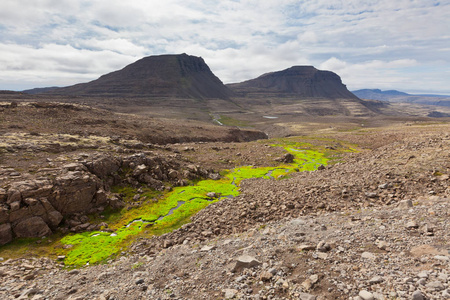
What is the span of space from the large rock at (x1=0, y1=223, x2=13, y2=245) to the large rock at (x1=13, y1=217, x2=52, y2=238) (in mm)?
523

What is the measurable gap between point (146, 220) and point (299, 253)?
A: 66.8 feet

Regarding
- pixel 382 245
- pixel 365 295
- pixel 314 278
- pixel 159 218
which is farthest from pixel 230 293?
pixel 159 218

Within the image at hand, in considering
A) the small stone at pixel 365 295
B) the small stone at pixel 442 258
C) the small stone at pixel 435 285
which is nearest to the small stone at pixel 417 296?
the small stone at pixel 435 285

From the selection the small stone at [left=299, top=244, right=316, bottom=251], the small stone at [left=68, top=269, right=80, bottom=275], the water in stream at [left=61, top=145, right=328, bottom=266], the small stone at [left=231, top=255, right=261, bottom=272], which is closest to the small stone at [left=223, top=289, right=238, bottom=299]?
the small stone at [left=231, top=255, right=261, bottom=272]

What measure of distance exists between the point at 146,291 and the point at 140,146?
4231cm

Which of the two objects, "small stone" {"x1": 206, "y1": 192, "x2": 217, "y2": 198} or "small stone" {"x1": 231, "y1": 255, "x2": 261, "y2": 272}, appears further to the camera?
"small stone" {"x1": 206, "y1": 192, "x2": 217, "y2": 198}

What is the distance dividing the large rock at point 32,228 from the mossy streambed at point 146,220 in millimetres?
1804

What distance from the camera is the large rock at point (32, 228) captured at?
73.3 feet

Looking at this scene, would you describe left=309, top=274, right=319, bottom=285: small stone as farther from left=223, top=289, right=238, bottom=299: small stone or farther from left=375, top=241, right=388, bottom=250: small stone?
left=375, top=241, right=388, bottom=250: small stone

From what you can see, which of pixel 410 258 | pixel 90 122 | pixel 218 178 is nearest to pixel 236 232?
pixel 410 258

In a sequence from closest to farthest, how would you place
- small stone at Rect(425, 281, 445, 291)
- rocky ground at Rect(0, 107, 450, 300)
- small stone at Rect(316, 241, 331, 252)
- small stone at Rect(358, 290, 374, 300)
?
small stone at Rect(425, 281, 445, 291), small stone at Rect(358, 290, 374, 300), rocky ground at Rect(0, 107, 450, 300), small stone at Rect(316, 241, 331, 252)

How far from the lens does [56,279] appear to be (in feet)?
57.7

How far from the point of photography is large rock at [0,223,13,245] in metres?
21.2

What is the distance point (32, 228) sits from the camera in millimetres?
22938
